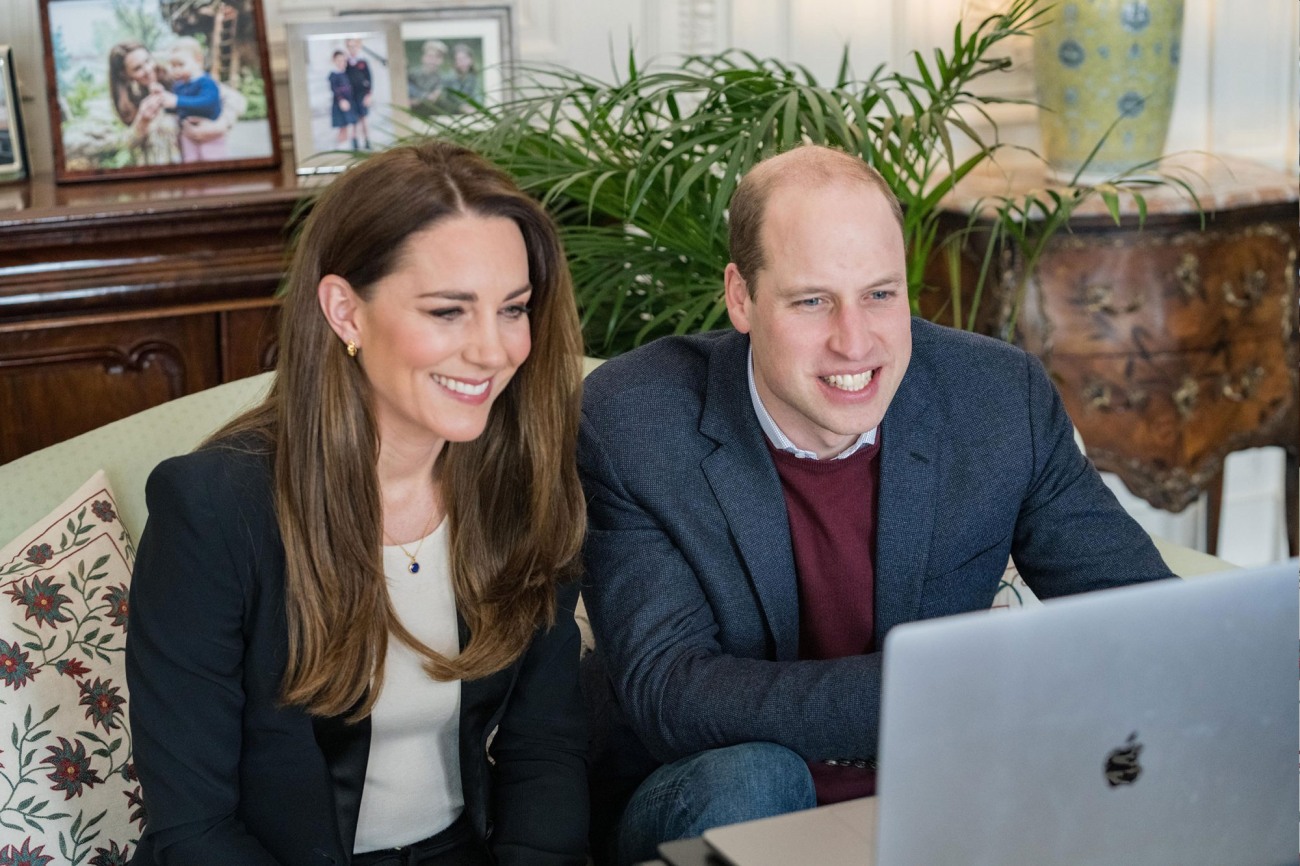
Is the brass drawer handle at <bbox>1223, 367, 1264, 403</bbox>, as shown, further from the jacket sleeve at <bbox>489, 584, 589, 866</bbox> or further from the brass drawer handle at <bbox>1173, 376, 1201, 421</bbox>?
the jacket sleeve at <bbox>489, 584, 589, 866</bbox>

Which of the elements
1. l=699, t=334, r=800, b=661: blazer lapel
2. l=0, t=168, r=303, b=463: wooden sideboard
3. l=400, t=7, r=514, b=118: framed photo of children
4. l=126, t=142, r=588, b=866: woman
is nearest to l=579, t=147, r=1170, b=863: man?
l=699, t=334, r=800, b=661: blazer lapel

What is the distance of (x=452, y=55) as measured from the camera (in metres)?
2.88

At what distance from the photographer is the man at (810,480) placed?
1692mm

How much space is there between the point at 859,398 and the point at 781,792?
0.46 m

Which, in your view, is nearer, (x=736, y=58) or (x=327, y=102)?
(x=327, y=102)

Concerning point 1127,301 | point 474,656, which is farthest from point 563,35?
point 474,656

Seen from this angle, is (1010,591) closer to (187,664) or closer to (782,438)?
(782,438)

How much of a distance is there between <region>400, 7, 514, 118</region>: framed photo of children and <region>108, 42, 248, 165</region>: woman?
338mm

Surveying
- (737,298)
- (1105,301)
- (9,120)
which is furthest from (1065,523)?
(9,120)

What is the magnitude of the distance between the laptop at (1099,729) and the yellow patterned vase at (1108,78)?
2050mm

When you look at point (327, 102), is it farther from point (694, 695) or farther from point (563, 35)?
point (694, 695)

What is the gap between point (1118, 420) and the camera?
296 cm

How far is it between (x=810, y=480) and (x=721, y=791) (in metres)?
0.47

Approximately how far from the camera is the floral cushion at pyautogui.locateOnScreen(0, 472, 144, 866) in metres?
1.65
